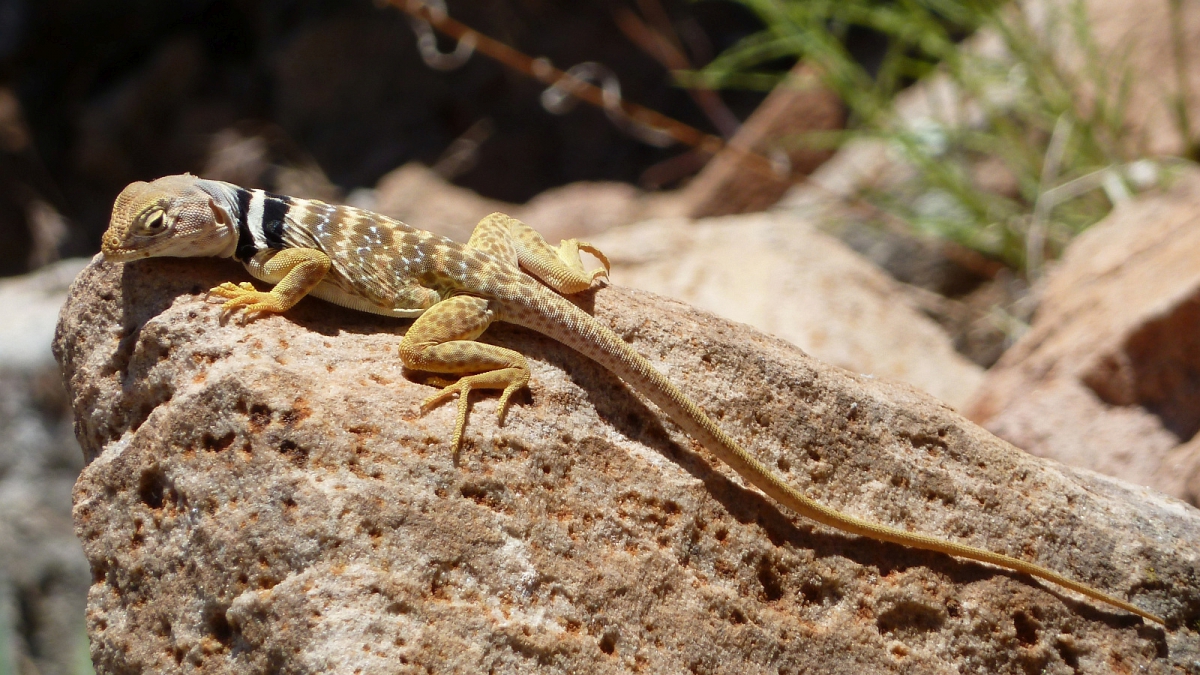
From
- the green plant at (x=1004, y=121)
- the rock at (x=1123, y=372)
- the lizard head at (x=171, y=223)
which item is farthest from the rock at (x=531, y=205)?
the lizard head at (x=171, y=223)

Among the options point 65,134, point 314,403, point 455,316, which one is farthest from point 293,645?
point 65,134

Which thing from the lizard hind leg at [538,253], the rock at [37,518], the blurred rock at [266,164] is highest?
the blurred rock at [266,164]

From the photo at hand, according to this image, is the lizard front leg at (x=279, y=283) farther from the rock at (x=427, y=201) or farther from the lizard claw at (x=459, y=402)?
the rock at (x=427, y=201)

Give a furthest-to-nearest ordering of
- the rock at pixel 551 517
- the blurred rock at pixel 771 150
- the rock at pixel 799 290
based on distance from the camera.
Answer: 1. the blurred rock at pixel 771 150
2. the rock at pixel 799 290
3. the rock at pixel 551 517

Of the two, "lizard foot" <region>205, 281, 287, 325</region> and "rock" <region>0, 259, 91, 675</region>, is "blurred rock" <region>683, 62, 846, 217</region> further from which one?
"lizard foot" <region>205, 281, 287, 325</region>

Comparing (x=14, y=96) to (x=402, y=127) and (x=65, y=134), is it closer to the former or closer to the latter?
(x=65, y=134)

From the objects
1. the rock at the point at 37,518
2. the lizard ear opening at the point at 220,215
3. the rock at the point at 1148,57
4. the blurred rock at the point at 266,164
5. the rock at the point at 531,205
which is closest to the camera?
the lizard ear opening at the point at 220,215
